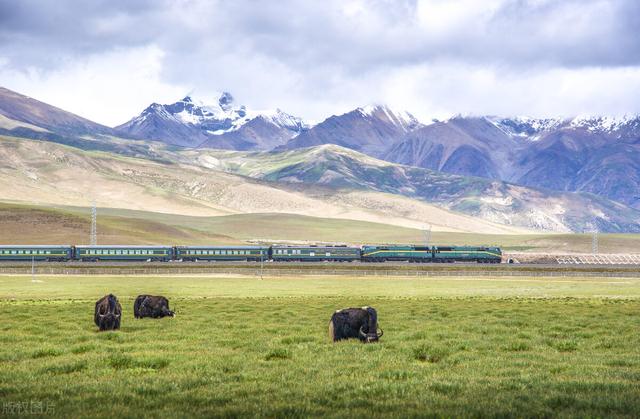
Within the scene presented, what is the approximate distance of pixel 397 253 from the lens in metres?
143

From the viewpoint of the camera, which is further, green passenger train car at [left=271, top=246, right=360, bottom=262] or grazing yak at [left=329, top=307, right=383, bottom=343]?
green passenger train car at [left=271, top=246, right=360, bottom=262]

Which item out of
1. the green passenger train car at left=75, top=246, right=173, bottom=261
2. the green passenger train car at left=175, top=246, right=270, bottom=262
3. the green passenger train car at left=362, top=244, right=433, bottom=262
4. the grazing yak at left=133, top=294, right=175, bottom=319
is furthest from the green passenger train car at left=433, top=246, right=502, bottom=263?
the grazing yak at left=133, top=294, right=175, bottom=319

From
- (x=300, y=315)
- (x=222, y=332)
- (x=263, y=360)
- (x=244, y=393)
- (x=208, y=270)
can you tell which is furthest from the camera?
(x=208, y=270)

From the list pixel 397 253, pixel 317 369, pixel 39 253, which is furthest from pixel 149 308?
pixel 39 253

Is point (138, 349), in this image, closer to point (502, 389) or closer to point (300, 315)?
point (502, 389)

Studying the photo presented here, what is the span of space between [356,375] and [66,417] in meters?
6.94

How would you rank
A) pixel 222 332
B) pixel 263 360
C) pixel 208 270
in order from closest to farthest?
1. pixel 263 360
2. pixel 222 332
3. pixel 208 270

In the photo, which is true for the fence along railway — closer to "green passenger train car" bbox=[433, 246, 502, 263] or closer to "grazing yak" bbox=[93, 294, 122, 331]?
"green passenger train car" bbox=[433, 246, 502, 263]

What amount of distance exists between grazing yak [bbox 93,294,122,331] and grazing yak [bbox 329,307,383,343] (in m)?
8.89

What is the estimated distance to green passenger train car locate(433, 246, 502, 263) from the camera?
144 m

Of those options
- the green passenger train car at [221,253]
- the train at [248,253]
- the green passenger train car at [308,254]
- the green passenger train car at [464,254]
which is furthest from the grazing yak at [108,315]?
the green passenger train car at [464,254]

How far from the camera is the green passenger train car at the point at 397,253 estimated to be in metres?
142

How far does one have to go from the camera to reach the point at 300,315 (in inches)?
1374

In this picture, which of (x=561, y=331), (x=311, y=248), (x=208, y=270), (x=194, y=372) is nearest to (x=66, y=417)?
(x=194, y=372)
